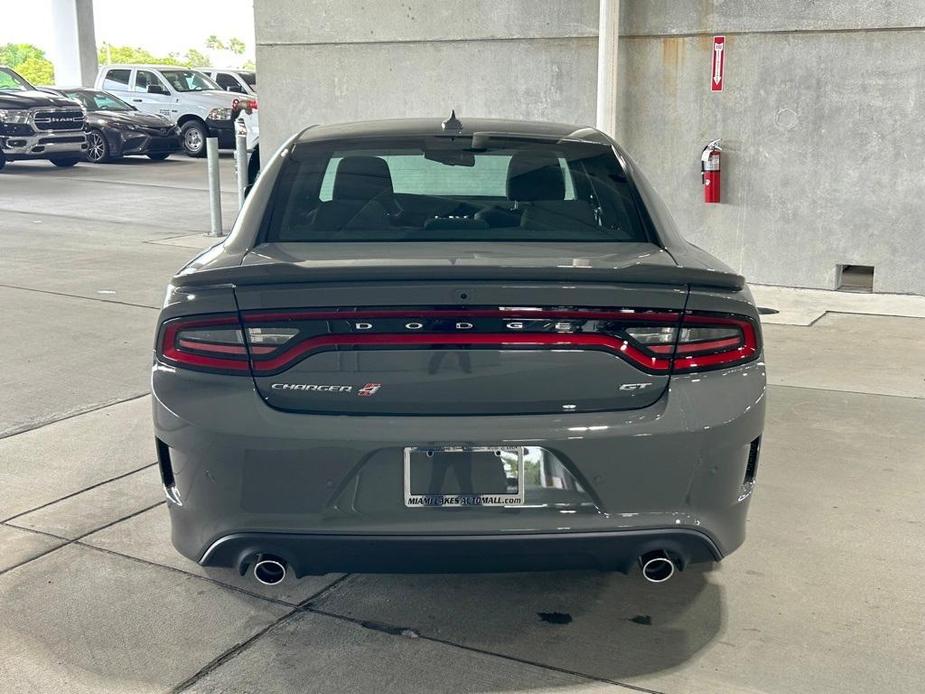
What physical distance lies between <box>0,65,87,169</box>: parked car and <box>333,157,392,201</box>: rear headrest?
56.2 ft

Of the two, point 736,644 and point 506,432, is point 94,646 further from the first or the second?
point 736,644

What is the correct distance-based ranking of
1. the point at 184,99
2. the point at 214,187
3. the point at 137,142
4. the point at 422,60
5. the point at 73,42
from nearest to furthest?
the point at 422,60
the point at 214,187
the point at 137,142
the point at 184,99
the point at 73,42

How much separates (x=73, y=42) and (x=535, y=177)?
3175 cm

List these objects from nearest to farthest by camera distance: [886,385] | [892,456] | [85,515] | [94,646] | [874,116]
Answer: [94,646] < [85,515] < [892,456] < [886,385] < [874,116]

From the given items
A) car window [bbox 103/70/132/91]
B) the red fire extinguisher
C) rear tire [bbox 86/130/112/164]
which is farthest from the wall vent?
car window [bbox 103/70/132/91]

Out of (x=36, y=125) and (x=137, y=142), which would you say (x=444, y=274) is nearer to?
(x=36, y=125)

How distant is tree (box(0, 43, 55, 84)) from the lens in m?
65.8

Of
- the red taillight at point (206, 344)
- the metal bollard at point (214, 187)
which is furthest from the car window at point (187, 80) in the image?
the red taillight at point (206, 344)

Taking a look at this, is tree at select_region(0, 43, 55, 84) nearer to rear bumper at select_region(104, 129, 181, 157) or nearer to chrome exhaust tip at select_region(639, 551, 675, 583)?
rear bumper at select_region(104, 129, 181, 157)

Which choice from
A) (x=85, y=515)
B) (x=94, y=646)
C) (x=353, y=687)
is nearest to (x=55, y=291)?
(x=85, y=515)

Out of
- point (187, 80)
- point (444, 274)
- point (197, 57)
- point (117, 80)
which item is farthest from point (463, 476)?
point (197, 57)

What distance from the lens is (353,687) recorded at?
9.72 feet

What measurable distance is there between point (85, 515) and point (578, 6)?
709cm

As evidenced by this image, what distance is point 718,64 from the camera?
911 cm
